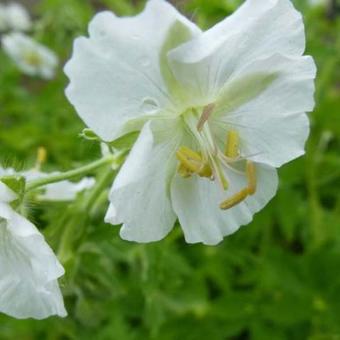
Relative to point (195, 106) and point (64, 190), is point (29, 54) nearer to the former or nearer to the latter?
point (64, 190)

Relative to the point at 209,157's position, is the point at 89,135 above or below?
above

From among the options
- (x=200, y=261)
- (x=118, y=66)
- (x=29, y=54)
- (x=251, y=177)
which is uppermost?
(x=118, y=66)

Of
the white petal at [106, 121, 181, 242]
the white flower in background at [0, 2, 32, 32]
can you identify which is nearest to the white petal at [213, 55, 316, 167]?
the white petal at [106, 121, 181, 242]

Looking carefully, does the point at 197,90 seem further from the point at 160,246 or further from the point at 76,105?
the point at 160,246

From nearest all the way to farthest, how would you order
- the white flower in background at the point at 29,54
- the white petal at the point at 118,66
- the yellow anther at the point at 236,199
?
the white petal at the point at 118,66
the yellow anther at the point at 236,199
the white flower in background at the point at 29,54

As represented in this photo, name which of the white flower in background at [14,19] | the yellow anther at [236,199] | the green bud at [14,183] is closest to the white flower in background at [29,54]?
the white flower in background at [14,19]

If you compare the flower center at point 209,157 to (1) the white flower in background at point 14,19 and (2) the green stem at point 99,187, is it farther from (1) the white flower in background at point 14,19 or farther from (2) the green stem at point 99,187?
(1) the white flower in background at point 14,19

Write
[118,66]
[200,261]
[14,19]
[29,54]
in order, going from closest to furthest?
[118,66] < [200,261] < [29,54] < [14,19]

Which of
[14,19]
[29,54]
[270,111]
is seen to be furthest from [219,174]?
[14,19]
